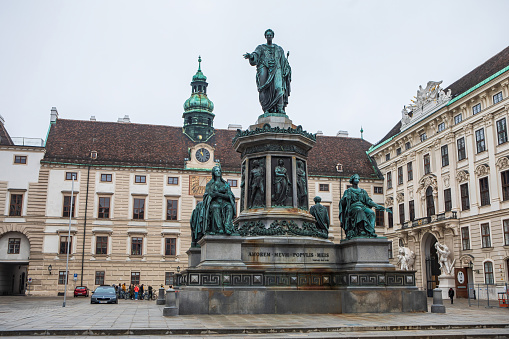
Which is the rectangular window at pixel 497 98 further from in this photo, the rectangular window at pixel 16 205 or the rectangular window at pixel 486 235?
the rectangular window at pixel 16 205

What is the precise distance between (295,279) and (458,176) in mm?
30324

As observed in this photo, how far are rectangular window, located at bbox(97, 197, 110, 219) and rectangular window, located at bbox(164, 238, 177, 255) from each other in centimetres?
603

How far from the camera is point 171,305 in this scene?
13664mm

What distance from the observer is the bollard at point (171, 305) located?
43.8ft

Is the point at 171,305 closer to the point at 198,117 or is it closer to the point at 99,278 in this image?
the point at 99,278

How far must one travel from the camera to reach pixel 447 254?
41.6 metres

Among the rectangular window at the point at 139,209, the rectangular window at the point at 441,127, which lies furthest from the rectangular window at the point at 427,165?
the rectangular window at the point at 139,209

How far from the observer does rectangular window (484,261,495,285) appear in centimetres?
3734

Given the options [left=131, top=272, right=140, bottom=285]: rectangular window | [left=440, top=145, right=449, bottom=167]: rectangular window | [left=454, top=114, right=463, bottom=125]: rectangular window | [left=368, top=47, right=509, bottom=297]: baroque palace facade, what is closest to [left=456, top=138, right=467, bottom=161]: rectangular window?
[left=368, top=47, right=509, bottom=297]: baroque palace facade

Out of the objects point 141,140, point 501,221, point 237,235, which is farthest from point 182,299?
point 141,140

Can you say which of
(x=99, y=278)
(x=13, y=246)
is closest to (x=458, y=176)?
(x=99, y=278)

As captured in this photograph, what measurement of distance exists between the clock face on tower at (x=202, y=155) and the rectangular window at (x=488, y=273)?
27.2 meters

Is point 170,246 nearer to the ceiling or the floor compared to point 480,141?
nearer to the floor

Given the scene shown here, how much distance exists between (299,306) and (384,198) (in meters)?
42.8
